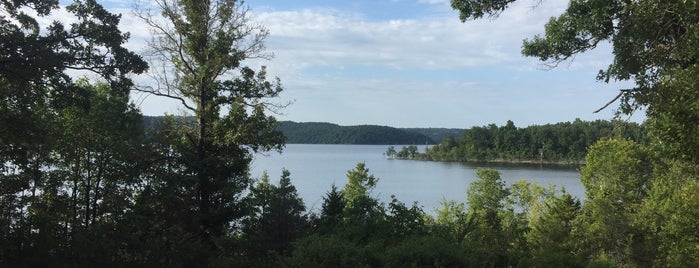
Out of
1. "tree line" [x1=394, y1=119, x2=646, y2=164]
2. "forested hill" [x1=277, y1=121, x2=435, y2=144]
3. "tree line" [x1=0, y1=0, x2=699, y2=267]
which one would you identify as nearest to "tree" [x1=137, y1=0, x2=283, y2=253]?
"tree line" [x1=0, y1=0, x2=699, y2=267]

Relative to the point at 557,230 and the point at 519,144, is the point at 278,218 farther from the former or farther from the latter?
the point at 519,144

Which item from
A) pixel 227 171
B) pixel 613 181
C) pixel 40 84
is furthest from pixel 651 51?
pixel 613 181

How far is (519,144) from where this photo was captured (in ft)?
408

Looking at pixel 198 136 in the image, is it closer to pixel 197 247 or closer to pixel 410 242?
pixel 197 247

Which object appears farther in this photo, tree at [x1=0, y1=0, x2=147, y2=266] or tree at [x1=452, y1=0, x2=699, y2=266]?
tree at [x1=0, y1=0, x2=147, y2=266]

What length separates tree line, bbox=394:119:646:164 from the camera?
107m

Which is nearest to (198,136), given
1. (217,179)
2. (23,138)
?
(217,179)

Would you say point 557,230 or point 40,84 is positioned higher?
point 40,84

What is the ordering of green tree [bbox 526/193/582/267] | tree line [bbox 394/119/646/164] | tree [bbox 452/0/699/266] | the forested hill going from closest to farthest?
tree [bbox 452/0/699/266]
green tree [bbox 526/193/582/267]
tree line [bbox 394/119/646/164]
the forested hill

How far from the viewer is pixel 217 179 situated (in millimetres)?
15688

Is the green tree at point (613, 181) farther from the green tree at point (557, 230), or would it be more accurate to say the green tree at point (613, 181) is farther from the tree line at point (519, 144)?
the tree line at point (519, 144)

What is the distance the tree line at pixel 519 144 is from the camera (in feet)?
352

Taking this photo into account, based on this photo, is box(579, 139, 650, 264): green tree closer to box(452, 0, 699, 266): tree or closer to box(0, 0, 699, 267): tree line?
box(0, 0, 699, 267): tree line

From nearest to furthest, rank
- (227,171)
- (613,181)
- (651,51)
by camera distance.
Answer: (651,51)
(227,171)
(613,181)
